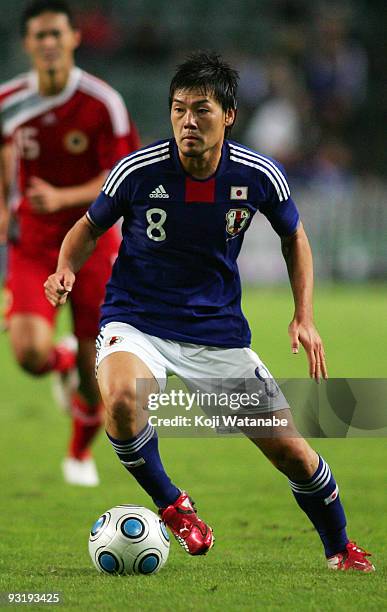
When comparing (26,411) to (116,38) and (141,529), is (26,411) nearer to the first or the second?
(141,529)

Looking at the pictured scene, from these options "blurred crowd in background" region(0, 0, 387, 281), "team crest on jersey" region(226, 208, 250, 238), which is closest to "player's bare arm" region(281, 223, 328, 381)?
"team crest on jersey" region(226, 208, 250, 238)

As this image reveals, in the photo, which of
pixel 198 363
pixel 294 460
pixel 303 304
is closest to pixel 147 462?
pixel 198 363

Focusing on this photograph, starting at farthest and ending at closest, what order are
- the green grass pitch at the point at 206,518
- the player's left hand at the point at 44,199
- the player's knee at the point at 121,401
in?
1. the player's left hand at the point at 44,199
2. the player's knee at the point at 121,401
3. the green grass pitch at the point at 206,518

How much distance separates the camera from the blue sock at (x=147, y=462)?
477 centimetres

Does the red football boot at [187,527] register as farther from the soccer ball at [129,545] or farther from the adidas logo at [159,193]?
the adidas logo at [159,193]

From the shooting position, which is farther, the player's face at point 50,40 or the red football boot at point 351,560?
the player's face at point 50,40

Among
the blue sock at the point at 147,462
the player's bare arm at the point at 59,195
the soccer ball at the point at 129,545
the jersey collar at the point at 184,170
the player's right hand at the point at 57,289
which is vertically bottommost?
the soccer ball at the point at 129,545

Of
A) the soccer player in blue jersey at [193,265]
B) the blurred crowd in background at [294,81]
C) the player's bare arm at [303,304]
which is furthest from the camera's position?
the blurred crowd in background at [294,81]

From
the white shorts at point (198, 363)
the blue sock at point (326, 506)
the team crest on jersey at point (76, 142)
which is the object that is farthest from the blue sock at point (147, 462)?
the team crest on jersey at point (76, 142)

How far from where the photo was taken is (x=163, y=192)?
4.94 metres

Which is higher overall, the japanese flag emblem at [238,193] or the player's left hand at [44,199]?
the japanese flag emblem at [238,193]

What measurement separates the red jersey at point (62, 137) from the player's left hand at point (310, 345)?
2.74 m

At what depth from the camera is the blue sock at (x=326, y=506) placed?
487 centimetres

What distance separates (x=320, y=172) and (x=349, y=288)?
7.49 ft
